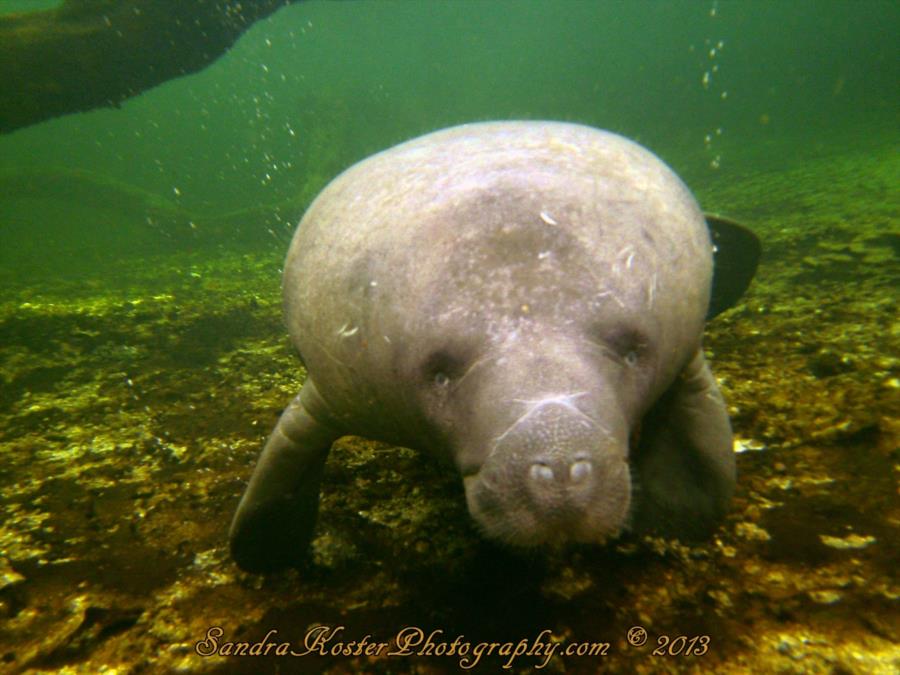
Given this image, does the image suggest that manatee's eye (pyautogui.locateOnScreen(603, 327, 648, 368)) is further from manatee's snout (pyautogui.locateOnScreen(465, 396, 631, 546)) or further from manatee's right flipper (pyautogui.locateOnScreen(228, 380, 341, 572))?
manatee's right flipper (pyautogui.locateOnScreen(228, 380, 341, 572))

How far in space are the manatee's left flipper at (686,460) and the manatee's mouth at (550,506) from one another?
2.62ft

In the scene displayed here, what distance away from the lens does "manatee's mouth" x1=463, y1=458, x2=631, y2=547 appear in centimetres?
139

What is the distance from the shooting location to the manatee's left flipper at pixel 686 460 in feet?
7.63

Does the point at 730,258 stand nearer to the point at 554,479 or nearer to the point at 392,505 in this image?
the point at 392,505

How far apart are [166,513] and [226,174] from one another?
66.6 meters

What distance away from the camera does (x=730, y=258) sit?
3998mm

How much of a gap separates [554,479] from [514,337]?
17.1 inches

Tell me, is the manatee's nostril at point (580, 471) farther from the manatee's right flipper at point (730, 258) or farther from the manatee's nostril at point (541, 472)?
the manatee's right flipper at point (730, 258)

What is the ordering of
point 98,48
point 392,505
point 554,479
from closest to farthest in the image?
point 554,479, point 392,505, point 98,48

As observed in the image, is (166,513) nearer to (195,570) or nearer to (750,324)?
(195,570)

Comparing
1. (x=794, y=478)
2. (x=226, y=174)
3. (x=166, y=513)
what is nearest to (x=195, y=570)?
(x=166, y=513)

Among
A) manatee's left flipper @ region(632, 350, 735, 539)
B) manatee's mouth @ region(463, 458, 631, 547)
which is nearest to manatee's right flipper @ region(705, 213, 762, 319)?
manatee's left flipper @ region(632, 350, 735, 539)

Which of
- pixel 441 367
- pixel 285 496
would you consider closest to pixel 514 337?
pixel 441 367

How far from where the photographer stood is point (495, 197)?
1.93 m
